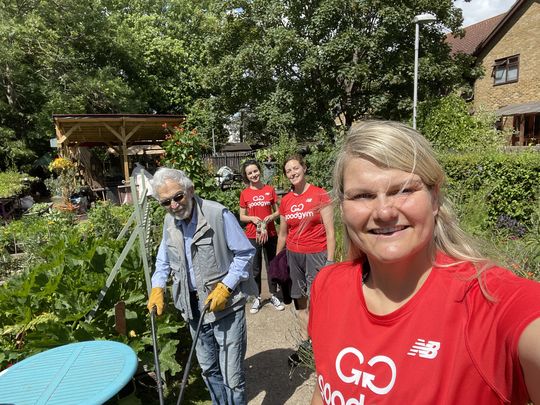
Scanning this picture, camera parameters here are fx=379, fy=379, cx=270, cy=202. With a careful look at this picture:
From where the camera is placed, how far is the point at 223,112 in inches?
760

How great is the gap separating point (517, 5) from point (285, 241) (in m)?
23.6

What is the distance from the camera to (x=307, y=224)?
3486 mm

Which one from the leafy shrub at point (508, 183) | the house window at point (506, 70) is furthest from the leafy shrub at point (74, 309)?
the house window at point (506, 70)

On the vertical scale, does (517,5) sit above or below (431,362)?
above

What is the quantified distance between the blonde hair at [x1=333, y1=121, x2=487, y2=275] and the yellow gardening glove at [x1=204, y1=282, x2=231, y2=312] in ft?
4.67

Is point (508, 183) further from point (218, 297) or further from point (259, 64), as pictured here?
point (259, 64)

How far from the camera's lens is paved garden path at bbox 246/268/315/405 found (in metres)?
3.28

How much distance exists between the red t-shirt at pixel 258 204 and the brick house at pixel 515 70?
1884cm

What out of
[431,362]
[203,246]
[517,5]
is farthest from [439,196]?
[517,5]

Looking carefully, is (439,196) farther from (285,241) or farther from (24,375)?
(285,241)

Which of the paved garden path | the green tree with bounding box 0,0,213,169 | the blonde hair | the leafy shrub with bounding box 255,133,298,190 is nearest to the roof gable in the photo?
the green tree with bounding box 0,0,213,169

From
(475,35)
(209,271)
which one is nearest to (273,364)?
(209,271)

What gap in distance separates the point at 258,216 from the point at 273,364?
1818 millimetres

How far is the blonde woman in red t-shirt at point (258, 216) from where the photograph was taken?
4.77m
